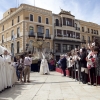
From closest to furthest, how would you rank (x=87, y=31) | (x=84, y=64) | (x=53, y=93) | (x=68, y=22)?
(x=53, y=93) → (x=84, y=64) → (x=68, y=22) → (x=87, y=31)

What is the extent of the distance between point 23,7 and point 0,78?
29237 millimetres

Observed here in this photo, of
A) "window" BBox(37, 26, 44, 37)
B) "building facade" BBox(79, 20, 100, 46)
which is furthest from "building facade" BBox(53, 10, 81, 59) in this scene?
"window" BBox(37, 26, 44, 37)

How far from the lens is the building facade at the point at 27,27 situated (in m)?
34.8

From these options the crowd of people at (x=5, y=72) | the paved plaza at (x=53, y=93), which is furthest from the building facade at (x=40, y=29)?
the paved plaza at (x=53, y=93)

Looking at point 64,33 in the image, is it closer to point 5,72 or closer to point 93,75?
point 93,75

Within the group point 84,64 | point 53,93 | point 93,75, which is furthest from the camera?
point 84,64

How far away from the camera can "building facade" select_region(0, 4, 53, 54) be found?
34781 millimetres

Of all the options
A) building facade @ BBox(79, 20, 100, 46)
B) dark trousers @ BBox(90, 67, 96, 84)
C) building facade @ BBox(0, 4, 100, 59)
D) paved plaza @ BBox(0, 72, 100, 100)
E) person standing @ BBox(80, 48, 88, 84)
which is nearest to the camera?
paved plaza @ BBox(0, 72, 100, 100)

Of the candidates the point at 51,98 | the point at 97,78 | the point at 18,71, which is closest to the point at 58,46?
→ the point at 18,71

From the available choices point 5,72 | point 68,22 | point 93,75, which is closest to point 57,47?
point 68,22

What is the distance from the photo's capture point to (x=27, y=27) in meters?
35.1

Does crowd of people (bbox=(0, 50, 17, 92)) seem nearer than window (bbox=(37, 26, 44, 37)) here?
Yes

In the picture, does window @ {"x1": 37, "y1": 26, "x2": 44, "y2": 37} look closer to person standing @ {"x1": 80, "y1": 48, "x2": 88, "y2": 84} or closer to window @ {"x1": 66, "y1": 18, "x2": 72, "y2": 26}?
window @ {"x1": 66, "y1": 18, "x2": 72, "y2": 26}

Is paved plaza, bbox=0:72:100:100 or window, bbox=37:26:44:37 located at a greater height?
window, bbox=37:26:44:37
